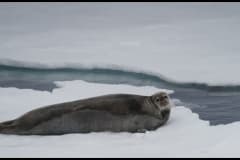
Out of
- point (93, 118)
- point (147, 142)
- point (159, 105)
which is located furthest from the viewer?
point (159, 105)

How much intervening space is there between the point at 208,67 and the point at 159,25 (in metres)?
2.92

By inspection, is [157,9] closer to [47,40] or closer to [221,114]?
[47,40]

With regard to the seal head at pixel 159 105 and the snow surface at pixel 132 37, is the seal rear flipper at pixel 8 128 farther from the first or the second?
the snow surface at pixel 132 37

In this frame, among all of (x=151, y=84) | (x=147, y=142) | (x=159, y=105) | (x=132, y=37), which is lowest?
(x=147, y=142)

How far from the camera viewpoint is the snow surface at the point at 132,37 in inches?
322

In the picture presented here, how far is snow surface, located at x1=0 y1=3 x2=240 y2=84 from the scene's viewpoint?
818 cm

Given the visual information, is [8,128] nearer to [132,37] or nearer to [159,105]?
[159,105]

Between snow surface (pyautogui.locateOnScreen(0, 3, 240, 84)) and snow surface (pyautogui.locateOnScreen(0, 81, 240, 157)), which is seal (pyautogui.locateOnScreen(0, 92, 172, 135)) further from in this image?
snow surface (pyautogui.locateOnScreen(0, 3, 240, 84))

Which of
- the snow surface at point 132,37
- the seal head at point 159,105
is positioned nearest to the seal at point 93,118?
the seal head at point 159,105

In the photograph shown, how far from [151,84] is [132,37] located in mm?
2781

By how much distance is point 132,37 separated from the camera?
33.0 feet

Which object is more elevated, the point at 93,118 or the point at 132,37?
the point at 132,37

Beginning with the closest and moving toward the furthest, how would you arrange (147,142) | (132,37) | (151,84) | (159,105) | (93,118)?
1. (147,142)
2. (93,118)
3. (159,105)
4. (151,84)
5. (132,37)

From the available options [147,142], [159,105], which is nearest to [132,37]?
[159,105]
